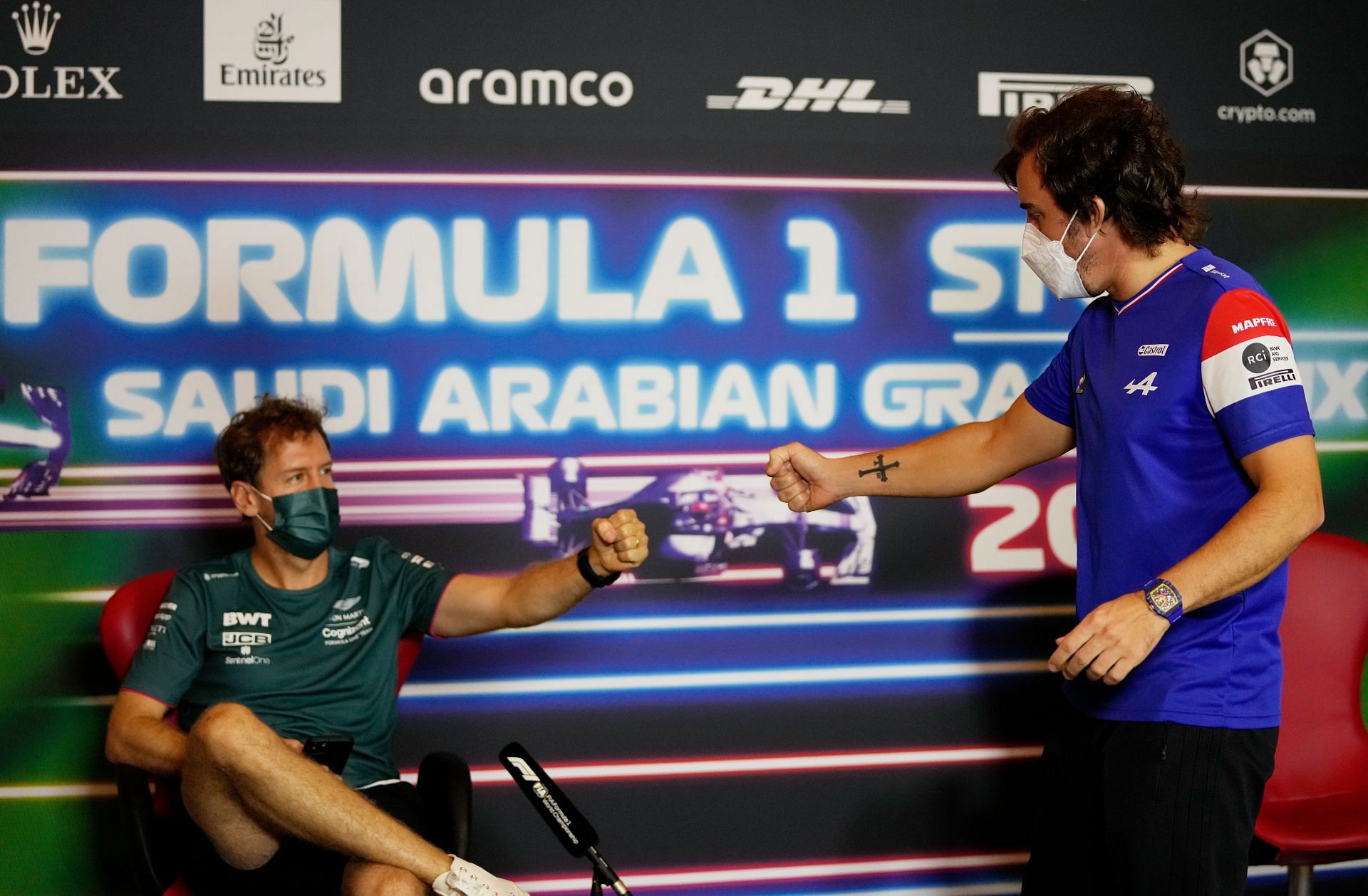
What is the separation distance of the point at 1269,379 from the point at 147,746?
200cm

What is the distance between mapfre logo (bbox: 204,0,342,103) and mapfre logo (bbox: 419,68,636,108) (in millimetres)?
238

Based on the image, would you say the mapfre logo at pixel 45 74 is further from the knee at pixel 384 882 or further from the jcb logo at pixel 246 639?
the knee at pixel 384 882

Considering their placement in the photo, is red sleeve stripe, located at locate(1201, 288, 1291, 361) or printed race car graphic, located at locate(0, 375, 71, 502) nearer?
red sleeve stripe, located at locate(1201, 288, 1291, 361)

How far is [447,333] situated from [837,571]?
116 cm

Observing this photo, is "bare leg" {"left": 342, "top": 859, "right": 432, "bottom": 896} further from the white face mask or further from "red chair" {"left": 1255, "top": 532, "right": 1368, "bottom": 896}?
"red chair" {"left": 1255, "top": 532, "right": 1368, "bottom": 896}

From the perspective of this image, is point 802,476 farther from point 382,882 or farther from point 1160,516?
point 382,882

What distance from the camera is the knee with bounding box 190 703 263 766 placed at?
200 cm

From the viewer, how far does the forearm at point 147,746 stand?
2.15 metres

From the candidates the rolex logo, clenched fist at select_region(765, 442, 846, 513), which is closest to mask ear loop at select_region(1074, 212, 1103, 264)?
clenched fist at select_region(765, 442, 846, 513)

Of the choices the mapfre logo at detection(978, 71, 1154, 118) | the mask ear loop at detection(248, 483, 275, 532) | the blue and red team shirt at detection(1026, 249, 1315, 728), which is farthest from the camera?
the mapfre logo at detection(978, 71, 1154, 118)

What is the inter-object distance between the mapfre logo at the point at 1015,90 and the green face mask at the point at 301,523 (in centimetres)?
194

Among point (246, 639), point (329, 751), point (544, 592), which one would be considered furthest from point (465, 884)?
point (246, 639)

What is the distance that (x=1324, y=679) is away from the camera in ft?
8.71

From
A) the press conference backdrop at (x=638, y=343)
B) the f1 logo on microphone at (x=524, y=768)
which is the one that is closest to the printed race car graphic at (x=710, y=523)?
the press conference backdrop at (x=638, y=343)
